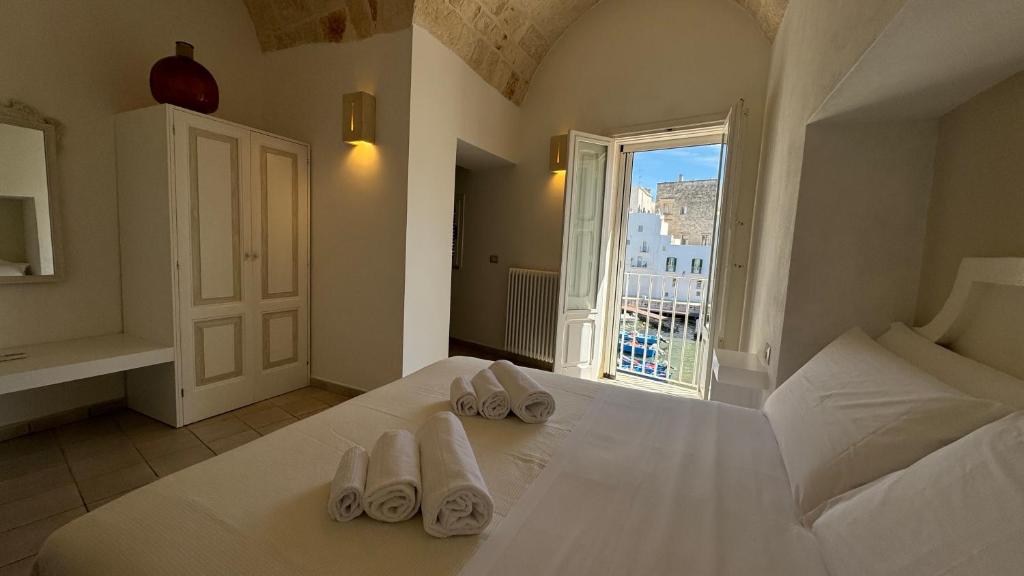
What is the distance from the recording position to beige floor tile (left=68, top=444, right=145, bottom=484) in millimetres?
1923

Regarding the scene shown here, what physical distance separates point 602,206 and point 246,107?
2.98 metres

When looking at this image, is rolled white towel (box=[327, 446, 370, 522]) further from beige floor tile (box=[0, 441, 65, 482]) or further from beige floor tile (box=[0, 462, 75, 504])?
beige floor tile (box=[0, 441, 65, 482])

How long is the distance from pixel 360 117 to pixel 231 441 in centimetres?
220

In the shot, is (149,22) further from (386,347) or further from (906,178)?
(906,178)

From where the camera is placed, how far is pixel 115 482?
1.87m

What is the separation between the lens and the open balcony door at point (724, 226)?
2500 millimetres

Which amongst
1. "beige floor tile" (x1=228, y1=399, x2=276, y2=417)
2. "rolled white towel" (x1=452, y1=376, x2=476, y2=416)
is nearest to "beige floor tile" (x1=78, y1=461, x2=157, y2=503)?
"beige floor tile" (x1=228, y1=399, x2=276, y2=417)

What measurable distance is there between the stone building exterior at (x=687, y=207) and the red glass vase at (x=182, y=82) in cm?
355

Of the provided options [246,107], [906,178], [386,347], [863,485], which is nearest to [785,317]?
[906,178]

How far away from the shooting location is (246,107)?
306 centimetres

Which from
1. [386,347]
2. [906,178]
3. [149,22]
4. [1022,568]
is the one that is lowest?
[386,347]

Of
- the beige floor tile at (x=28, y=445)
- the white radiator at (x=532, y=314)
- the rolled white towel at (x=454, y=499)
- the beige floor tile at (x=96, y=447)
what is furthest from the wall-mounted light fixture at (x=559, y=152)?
the beige floor tile at (x=28, y=445)

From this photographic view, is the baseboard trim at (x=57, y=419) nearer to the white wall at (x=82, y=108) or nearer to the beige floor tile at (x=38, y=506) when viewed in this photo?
the white wall at (x=82, y=108)

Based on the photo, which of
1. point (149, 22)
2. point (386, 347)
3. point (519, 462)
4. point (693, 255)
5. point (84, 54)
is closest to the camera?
point (519, 462)
